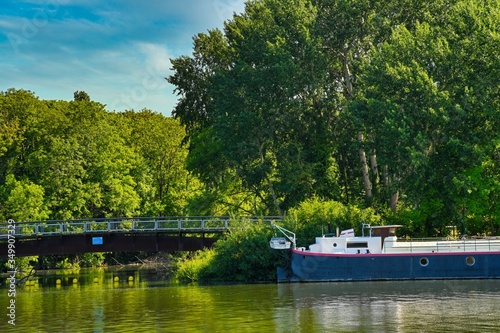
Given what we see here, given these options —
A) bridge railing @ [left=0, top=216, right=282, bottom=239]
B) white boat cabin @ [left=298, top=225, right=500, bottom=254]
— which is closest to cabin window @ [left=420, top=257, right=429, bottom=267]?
white boat cabin @ [left=298, top=225, right=500, bottom=254]

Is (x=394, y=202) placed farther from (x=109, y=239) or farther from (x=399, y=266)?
(x=109, y=239)

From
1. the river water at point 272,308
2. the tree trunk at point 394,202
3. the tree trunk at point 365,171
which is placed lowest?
the river water at point 272,308

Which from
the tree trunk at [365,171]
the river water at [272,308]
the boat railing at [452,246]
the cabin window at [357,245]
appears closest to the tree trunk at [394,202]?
the tree trunk at [365,171]

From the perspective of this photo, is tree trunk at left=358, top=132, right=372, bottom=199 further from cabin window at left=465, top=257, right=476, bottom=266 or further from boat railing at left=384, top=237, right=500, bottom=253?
cabin window at left=465, top=257, right=476, bottom=266

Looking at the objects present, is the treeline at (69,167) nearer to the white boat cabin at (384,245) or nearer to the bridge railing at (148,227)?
the bridge railing at (148,227)

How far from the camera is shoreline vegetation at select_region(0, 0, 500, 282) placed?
63594 millimetres

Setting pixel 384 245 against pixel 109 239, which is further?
pixel 109 239

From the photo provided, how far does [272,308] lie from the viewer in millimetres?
43906

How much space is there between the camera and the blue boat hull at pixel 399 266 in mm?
57000

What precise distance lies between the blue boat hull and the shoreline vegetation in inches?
138

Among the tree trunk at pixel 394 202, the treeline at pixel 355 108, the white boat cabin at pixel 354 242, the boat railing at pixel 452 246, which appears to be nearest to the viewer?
the boat railing at pixel 452 246

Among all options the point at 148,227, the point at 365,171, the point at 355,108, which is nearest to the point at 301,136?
the point at 365,171

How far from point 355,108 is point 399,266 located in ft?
51.1

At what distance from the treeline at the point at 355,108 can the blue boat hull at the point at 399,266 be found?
20.7 ft
